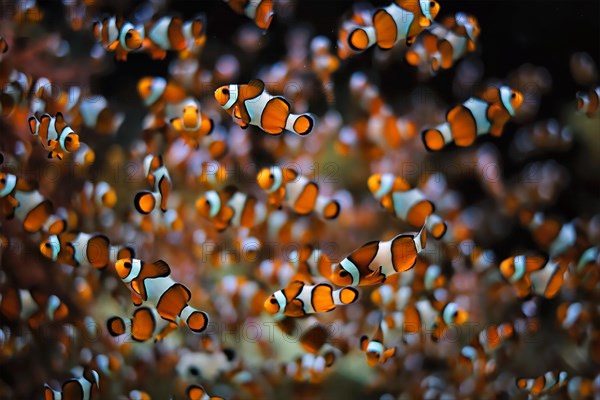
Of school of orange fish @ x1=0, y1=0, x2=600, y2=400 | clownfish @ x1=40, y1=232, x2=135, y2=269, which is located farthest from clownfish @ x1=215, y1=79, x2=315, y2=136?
clownfish @ x1=40, y1=232, x2=135, y2=269

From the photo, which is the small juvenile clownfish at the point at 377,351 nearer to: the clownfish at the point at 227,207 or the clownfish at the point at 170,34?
the clownfish at the point at 227,207

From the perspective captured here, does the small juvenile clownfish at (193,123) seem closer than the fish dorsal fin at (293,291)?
No

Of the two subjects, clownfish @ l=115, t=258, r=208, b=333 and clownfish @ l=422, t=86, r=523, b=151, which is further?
clownfish @ l=422, t=86, r=523, b=151

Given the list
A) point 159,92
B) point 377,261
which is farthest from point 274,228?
point 377,261

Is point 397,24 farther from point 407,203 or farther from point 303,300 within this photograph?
point 303,300

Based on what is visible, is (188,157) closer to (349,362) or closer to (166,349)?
(166,349)

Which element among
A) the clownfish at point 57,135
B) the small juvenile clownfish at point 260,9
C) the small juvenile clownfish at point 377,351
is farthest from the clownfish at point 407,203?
the clownfish at point 57,135

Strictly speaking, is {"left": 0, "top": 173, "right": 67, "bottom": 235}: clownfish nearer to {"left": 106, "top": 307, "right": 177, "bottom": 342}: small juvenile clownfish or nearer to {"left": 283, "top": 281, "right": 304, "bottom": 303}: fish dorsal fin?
{"left": 106, "top": 307, "right": 177, "bottom": 342}: small juvenile clownfish
